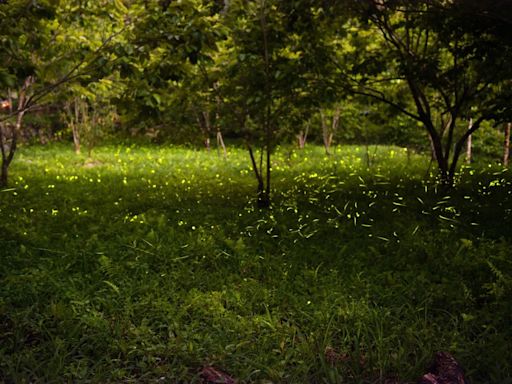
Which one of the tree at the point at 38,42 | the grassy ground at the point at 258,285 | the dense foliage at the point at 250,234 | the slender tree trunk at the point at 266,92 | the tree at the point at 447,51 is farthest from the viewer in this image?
the slender tree trunk at the point at 266,92

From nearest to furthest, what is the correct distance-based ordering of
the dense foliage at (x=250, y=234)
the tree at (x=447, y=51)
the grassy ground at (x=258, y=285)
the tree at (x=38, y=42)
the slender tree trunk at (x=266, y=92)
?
the grassy ground at (x=258, y=285), the dense foliage at (x=250, y=234), the tree at (x=38, y=42), the tree at (x=447, y=51), the slender tree trunk at (x=266, y=92)

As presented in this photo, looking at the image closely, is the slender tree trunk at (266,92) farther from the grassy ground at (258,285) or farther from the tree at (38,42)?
the tree at (38,42)

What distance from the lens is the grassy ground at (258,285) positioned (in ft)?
12.8

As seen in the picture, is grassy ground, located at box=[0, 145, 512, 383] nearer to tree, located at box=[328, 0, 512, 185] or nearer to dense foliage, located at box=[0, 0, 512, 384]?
dense foliage, located at box=[0, 0, 512, 384]

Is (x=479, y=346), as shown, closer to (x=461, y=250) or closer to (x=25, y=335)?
Answer: (x=461, y=250)

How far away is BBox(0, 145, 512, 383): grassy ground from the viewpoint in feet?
12.8

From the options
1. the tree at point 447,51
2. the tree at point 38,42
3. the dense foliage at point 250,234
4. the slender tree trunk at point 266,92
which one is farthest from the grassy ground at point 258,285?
the tree at point 38,42

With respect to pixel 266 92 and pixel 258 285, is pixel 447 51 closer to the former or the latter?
pixel 266 92

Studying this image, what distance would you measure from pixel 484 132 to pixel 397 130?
10.7 ft

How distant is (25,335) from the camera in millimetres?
4285

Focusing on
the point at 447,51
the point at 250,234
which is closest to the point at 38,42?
the point at 250,234

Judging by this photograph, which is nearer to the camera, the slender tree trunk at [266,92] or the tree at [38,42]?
the tree at [38,42]

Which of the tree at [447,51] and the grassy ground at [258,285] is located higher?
the tree at [447,51]

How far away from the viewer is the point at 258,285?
501cm
